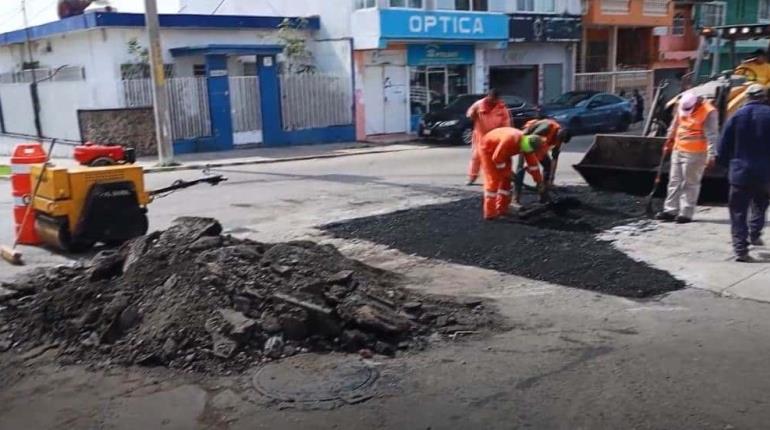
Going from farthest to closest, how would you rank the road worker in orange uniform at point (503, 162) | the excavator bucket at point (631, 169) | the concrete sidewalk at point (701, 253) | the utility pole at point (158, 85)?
the utility pole at point (158, 85) → the excavator bucket at point (631, 169) → the road worker in orange uniform at point (503, 162) → the concrete sidewalk at point (701, 253)

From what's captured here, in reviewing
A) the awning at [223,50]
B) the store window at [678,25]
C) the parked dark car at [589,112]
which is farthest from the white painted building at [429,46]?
the store window at [678,25]

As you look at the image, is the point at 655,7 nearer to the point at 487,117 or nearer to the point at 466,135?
the point at 466,135

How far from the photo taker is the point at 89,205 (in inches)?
337

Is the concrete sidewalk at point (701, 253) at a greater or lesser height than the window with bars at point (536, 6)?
lesser

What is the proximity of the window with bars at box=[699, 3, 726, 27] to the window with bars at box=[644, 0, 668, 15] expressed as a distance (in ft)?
5.76

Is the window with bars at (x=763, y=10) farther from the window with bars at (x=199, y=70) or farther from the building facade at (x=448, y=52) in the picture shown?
A: the window with bars at (x=199, y=70)

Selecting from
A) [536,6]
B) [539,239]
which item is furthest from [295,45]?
[539,239]

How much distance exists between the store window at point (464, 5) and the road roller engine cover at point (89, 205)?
19738 millimetres

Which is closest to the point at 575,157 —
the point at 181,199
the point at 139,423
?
the point at 181,199

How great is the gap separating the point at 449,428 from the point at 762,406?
1793 mm

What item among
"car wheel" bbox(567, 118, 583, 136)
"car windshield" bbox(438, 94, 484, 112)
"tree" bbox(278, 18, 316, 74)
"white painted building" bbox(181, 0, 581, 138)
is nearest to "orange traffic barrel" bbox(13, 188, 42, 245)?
"tree" bbox(278, 18, 316, 74)

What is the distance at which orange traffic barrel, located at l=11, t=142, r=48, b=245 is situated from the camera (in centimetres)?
919

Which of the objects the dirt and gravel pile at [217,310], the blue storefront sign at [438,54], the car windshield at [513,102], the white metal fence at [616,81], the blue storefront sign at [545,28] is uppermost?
the blue storefront sign at [545,28]

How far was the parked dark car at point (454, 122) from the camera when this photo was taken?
75.1 ft
